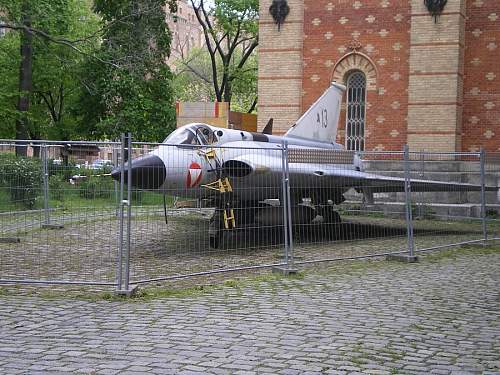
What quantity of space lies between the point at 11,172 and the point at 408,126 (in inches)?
571

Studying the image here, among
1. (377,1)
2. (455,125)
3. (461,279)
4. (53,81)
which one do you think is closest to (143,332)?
(461,279)

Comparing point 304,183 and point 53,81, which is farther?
point 53,81

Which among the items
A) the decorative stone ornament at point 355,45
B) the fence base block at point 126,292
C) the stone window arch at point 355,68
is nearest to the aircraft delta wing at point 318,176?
the fence base block at point 126,292

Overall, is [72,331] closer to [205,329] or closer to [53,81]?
[205,329]

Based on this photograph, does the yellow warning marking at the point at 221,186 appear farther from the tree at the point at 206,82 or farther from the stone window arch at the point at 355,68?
the tree at the point at 206,82

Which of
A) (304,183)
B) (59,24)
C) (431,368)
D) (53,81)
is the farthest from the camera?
(53,81)

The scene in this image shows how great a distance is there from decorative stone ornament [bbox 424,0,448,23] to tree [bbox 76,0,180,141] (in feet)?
38.2

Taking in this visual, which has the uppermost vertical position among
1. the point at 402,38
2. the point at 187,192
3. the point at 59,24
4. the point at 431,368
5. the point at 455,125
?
the point at 59,24

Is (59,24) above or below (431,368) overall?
above

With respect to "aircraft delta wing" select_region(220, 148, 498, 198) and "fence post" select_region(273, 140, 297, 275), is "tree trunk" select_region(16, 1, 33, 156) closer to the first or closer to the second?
"aircraft delta wing" select_region(220, 148, 498, 198)

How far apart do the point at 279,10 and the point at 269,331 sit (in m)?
17.4

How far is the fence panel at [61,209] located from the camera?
8570mm

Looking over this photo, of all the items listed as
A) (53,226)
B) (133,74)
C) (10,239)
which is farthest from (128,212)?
(133,74)

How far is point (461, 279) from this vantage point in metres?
9.20
